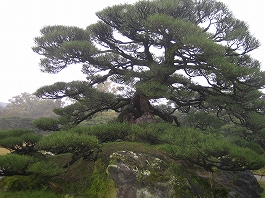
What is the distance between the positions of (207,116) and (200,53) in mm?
2360

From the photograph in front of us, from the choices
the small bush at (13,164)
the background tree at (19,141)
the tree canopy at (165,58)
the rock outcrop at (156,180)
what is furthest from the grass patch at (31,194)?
the tree canopy at (165,58)

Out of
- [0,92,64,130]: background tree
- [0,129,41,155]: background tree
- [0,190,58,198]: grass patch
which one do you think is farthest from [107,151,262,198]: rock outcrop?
[0,92,64,130]: background tree

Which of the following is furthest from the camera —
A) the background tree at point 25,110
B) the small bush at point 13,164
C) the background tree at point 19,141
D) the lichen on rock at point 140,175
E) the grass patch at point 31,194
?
the background tree at point 25,110

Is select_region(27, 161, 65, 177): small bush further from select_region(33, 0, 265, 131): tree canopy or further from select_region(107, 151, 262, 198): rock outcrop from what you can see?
select_region(33, 0, 265, 131): tree canopy

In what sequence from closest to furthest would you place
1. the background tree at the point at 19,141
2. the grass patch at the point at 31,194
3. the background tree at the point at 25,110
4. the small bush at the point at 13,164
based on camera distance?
1. the small bush at the point at 13,164
2. the grass patch at the point at 31,194
3. the background tree at the point at 19,141
4. the background tree at the point at 25,110

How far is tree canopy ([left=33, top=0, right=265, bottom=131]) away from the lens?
4.69m

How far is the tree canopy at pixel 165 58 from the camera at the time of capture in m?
4.69

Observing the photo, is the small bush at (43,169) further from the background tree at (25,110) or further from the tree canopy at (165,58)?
the background tree at (25,110)

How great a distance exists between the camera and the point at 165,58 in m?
6.11

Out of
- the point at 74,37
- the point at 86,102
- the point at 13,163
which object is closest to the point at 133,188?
the point at 13,163

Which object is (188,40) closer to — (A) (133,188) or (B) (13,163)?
(A) (133,188)

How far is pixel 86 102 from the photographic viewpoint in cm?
658

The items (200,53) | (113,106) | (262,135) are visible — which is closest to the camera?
(200,53)

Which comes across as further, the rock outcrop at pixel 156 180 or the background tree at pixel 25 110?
the background tree at pixel 25 110
